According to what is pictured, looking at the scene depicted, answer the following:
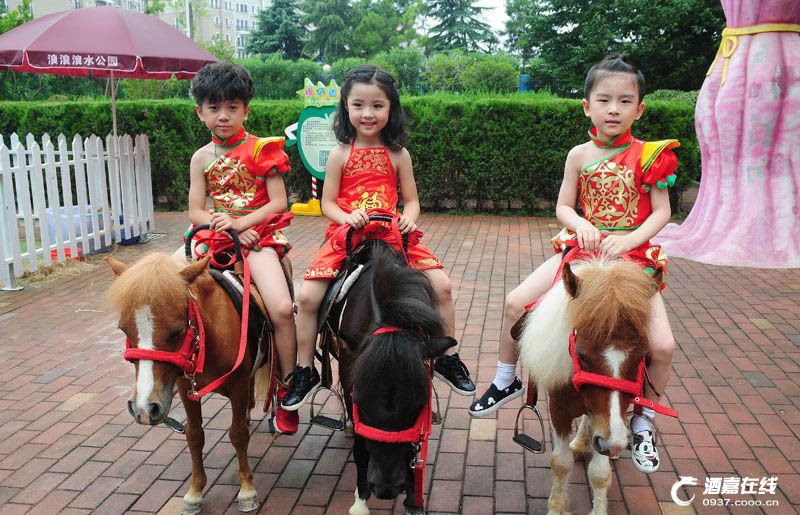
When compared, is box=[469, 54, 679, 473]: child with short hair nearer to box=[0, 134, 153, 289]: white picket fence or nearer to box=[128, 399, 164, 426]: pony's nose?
box=[128, 399, 164, 426]: pony's nose

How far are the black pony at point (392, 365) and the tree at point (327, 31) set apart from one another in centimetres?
4932

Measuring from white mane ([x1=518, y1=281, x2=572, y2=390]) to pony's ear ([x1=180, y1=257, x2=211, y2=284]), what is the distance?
1.50 m

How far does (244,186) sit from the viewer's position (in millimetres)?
3689

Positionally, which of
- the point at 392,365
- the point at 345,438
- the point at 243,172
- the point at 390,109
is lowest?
the point at 345,438

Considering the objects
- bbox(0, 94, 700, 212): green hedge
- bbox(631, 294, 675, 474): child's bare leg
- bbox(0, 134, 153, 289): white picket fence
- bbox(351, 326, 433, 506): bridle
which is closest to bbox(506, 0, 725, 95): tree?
bbox(0, 94, 700, 212): green hedge

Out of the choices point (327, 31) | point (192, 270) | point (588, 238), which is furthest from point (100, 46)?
point (327, 31)

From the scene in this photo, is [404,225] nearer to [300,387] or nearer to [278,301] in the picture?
[278,301]

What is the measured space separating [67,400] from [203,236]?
1.97 m

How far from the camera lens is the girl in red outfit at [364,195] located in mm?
3293

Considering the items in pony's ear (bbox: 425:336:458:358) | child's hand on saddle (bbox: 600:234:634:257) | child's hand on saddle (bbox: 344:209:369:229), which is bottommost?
pony's ear (bbox: 425:336:458:358)

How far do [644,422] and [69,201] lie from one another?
25.0 ft

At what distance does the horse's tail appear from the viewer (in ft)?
8.39

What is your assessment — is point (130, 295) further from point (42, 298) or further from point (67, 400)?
point (42, 298)

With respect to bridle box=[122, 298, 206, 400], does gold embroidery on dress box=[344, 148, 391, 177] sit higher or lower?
higher
